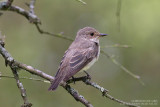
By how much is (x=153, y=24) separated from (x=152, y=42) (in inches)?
17.1

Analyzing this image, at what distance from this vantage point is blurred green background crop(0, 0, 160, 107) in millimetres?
6684

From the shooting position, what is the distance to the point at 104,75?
7926 mm

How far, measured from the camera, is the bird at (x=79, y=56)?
4.71m

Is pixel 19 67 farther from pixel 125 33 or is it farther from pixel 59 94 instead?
pixel 125 33

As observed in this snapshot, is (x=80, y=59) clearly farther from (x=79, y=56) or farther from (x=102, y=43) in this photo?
(x=102, y=43)

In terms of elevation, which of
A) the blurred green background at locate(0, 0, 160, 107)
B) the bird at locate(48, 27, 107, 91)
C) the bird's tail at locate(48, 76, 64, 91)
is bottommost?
the blurred green background at locate(0, 0, 160, 107)

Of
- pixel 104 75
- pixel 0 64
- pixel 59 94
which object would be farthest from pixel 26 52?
pixel 104 75

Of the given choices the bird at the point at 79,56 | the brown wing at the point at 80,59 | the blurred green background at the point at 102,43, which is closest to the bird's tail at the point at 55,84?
the bird at the point at 79,56

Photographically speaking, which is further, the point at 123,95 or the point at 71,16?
the point at 71,16

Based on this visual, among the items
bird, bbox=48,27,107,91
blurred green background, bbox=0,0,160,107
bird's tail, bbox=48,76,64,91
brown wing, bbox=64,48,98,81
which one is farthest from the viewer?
blurred green background, bbox=0,0,160,107

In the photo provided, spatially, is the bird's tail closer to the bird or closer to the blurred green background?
the bird

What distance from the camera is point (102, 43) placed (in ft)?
27.0

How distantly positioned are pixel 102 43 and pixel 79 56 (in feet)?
9.49

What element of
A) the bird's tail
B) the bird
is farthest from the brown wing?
the bird's tail
